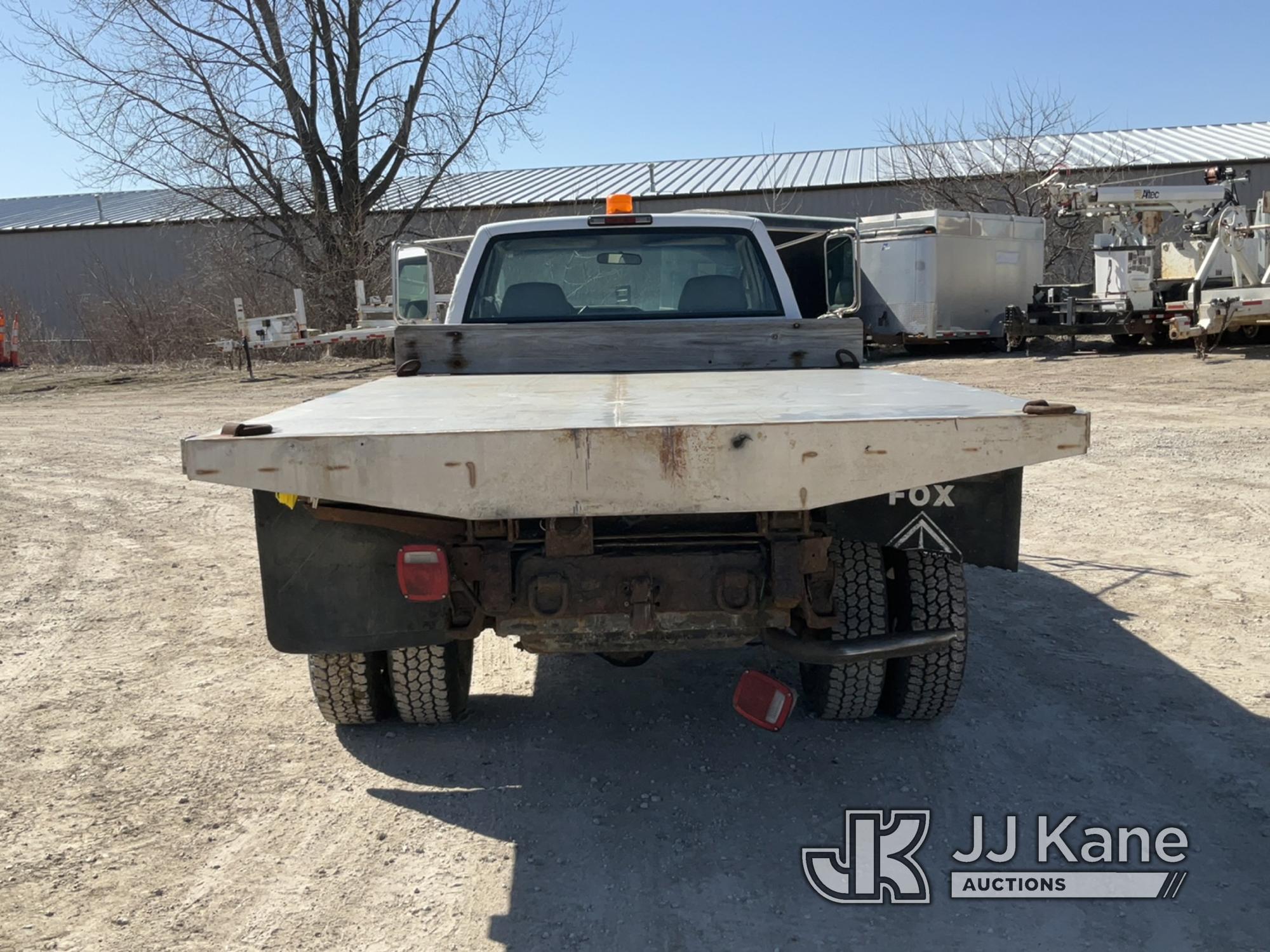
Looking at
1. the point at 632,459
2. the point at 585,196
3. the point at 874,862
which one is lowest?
the point at 874,862

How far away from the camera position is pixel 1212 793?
10.7 feet

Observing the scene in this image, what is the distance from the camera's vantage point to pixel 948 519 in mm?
3006

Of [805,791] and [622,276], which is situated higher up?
[622,276]

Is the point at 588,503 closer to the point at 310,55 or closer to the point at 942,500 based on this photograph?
the point at 942,500

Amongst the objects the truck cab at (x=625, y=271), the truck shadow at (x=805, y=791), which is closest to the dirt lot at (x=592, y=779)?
the truck shadow at (x=805, y=791)

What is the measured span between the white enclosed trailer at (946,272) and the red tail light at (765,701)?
16.3 metres

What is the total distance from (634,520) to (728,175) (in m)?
29.0

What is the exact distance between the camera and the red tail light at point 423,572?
2.87 meters

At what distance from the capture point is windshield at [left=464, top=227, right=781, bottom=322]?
5.49 meters

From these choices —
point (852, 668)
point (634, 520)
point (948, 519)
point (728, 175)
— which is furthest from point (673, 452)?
point (728, 175)

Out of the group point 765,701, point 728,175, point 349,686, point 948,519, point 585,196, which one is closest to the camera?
point 948,519

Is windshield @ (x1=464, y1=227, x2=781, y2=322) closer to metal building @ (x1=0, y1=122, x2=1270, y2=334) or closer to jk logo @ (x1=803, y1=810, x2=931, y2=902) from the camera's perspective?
jk logo @ (x1=803, y1=810, x2=931, y2=902)

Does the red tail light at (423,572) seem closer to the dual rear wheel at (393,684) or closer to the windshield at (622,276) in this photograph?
the dual rear wheel at (393,684)

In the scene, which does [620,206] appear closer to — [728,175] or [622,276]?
[622,276]
